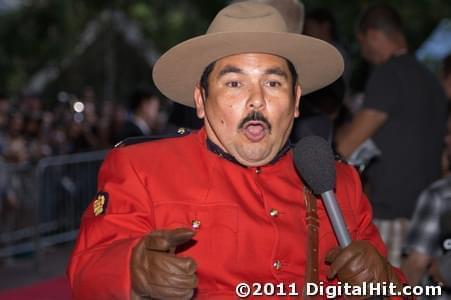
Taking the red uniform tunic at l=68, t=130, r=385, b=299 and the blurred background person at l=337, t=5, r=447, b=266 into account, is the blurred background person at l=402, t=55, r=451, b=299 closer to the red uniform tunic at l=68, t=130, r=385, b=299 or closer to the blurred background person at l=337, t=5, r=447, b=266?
the red uniform tunic at l=68, t=130, r=385, b=299

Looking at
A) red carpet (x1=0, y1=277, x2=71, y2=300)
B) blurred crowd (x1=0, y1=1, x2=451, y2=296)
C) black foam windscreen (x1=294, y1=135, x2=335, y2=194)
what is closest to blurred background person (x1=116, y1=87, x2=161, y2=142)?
blurred crowd (x1=0, y1=1, x2=451, y2=296)

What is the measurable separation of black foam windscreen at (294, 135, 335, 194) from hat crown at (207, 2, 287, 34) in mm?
634

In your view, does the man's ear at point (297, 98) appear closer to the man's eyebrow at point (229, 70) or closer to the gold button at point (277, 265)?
the man's eyebrow at point (229, 70)

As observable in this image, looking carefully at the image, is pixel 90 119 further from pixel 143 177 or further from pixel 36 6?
pixel 36 6

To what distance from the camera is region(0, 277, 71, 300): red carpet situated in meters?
8.34

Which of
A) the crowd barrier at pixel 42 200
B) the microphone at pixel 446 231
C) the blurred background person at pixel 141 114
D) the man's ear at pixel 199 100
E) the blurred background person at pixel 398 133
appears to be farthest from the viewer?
the crowd barrier at pixel 42 200

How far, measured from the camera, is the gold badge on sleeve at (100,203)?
3.44 metres

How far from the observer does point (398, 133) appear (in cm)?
621

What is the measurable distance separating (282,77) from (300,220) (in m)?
0.57

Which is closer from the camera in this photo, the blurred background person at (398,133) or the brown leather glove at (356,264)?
the brown leather glove at (356,264)

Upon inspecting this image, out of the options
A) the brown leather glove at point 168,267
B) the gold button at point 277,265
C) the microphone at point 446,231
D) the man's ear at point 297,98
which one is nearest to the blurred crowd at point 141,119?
the microphone at point 446,231

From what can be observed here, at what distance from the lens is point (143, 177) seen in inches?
→ 141

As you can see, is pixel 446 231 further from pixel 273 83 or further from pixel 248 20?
pixel 248 20

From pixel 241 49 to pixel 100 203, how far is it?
0.80 metres
